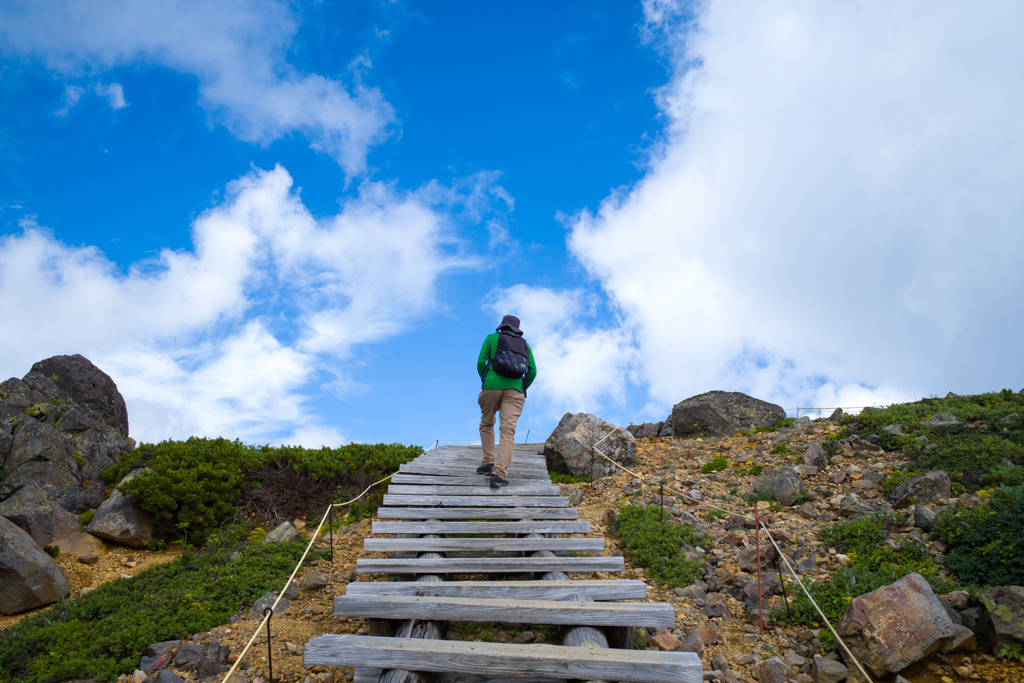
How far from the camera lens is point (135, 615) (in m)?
6.60

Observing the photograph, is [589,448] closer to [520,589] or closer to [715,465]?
[715,465]

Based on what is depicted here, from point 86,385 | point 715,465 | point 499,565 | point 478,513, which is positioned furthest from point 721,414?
point 86,385

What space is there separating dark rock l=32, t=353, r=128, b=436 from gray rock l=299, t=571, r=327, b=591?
30.7ft

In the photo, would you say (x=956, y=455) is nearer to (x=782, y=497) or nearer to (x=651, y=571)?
(x=782, y=497)

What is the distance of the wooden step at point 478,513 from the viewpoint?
7.71 meters

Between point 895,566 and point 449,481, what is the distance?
659cm

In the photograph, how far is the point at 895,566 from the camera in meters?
6.54

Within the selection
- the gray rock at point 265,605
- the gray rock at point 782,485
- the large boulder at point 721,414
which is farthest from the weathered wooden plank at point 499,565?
the large boulder at point 721,414

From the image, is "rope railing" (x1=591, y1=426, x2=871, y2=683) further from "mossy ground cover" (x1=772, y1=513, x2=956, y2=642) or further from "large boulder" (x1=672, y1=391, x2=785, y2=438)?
"large boulder" (x1=672, y1=391, x2=785, y2=438)

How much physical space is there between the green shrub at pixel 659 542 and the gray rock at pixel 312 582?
4.31 m

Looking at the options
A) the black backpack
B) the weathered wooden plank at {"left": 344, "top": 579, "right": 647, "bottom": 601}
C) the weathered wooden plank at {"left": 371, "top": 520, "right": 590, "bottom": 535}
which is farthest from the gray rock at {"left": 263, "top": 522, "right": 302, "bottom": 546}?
the weathered wooden plank at {"left": 344, "top": 579, "right": 647, "bottom": 601}

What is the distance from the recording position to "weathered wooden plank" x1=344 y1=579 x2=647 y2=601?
489 centimetres

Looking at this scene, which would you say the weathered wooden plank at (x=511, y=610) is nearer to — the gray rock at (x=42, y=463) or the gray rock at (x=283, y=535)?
the gray rock at (x=283, y=535)

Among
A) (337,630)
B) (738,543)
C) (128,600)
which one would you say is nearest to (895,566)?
(738,543)
